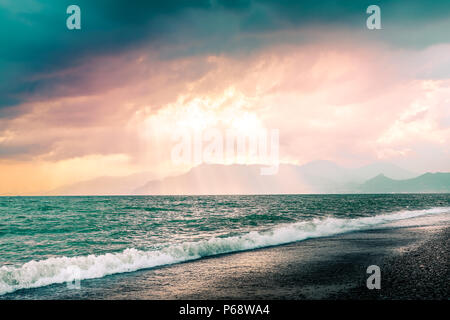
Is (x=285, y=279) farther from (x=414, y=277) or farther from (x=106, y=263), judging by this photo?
(x=106, y=263)

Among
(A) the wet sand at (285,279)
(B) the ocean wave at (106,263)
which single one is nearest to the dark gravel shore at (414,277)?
(A) the wet sand at (285,279)

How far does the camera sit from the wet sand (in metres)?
10.2

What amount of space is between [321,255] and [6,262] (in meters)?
17.5

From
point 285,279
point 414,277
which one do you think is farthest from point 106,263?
point 414,277

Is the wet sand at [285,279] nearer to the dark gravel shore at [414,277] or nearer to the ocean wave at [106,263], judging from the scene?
the dark gravel shore at [414,277]

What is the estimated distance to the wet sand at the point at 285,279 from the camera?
403 inches

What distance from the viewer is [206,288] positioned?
11.1m

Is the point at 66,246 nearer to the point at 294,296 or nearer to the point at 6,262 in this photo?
the point at 6,262

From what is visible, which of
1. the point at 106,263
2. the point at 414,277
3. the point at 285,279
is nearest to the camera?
the point at 414,277

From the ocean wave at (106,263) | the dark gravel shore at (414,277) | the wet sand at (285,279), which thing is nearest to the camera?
the dark gravel shore at (414,277)

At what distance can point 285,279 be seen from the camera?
39.4ft
